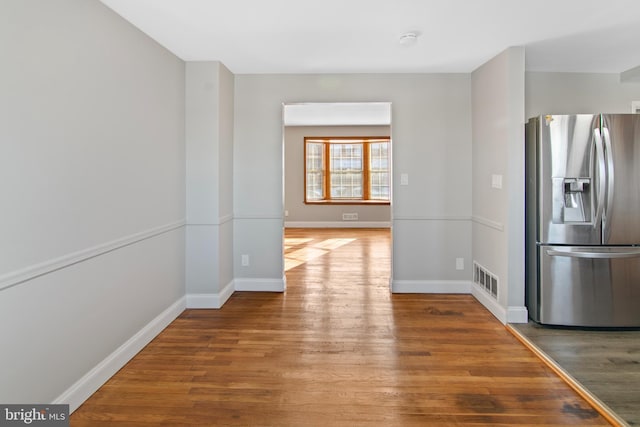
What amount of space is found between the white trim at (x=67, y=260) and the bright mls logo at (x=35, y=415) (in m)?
0.56

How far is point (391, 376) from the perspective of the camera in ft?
8.58

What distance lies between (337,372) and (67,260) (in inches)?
68.1

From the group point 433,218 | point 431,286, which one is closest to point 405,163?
point 433,218

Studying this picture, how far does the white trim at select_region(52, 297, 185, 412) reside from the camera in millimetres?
2242

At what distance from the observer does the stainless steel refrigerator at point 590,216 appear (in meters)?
3.21

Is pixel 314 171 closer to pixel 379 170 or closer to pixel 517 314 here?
pixel 379 170

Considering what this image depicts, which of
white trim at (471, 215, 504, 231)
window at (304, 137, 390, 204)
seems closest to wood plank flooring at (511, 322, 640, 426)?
white trim at (471, 215, 504, 231)

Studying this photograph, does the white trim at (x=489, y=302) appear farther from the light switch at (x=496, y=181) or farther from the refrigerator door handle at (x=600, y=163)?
the refrigerator door handle at (x=600, y=163)

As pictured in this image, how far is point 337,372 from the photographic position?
267cm

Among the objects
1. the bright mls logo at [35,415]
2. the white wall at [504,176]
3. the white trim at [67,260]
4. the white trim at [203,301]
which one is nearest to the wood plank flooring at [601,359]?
the white wall at [504,176]

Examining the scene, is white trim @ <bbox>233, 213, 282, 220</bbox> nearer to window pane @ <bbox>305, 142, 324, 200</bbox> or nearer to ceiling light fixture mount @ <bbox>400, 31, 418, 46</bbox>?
ceiling light fixture mount @ <bbox>400, 31, 418, 46</bbox>

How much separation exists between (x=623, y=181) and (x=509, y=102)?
1071 millimetres

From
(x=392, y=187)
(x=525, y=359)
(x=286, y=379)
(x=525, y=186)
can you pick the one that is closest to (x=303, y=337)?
(x=286, y=379)

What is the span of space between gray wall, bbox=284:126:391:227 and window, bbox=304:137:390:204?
0.54ft
